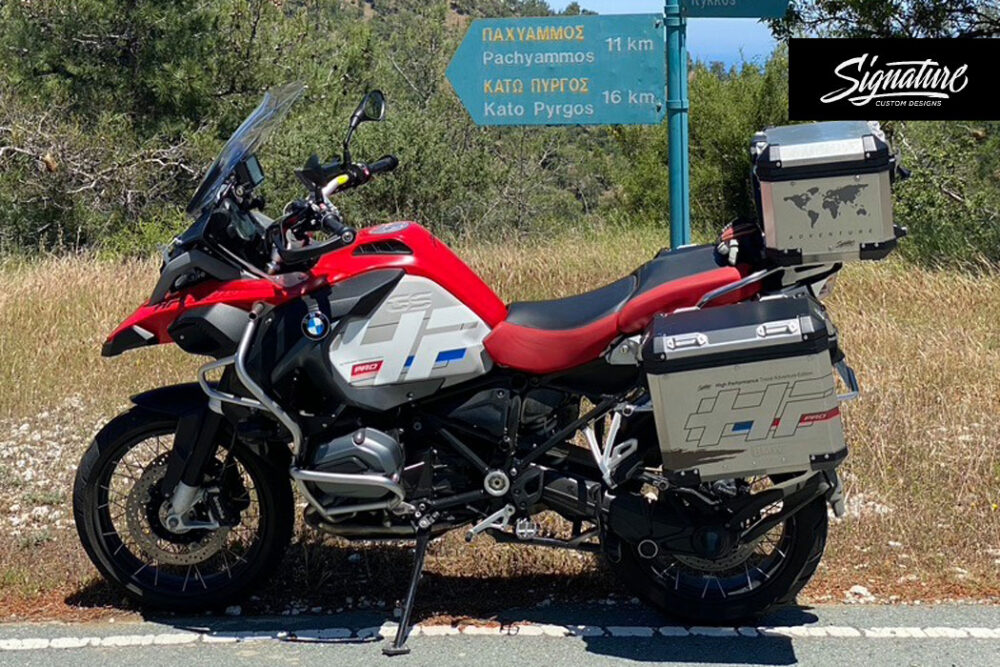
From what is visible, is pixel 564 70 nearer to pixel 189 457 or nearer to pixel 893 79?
pixel 189 457

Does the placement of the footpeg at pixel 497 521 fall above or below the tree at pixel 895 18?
below

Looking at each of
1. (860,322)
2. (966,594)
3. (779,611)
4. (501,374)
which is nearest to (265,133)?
(501,374)

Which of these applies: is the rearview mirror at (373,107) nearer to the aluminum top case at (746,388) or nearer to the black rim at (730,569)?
the aluminum top case at (746,388)

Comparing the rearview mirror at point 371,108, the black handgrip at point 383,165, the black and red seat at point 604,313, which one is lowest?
the black and red seat at point 604,313

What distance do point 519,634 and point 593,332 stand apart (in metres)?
1.13

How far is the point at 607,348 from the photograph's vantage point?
4148 millimetres

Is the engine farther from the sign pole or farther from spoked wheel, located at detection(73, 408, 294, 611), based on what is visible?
the sign pole

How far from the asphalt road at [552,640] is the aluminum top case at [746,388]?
2.36 feet
